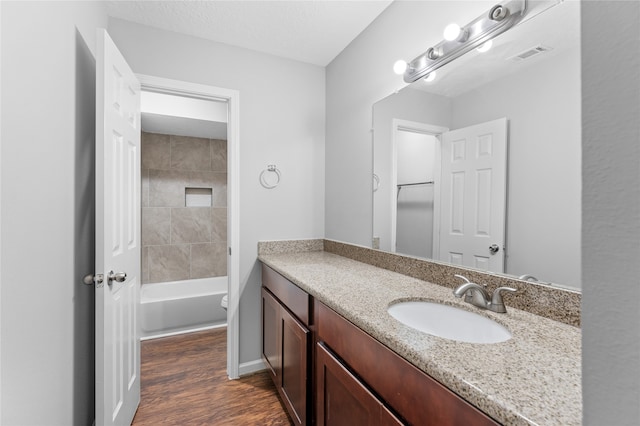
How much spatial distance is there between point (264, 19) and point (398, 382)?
6.97 ft

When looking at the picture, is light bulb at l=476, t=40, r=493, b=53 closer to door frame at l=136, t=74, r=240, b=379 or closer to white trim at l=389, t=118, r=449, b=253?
white trim at l=389, t=118, r=449, b=253

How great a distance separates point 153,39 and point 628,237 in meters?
2.51

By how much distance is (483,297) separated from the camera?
1.09 m

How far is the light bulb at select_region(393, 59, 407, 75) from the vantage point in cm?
165

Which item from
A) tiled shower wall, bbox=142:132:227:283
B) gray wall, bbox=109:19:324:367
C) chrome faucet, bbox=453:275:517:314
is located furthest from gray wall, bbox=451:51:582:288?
tiled shower wall, bbox=142:132:227:283

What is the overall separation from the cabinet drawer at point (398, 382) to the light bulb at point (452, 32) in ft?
4.22

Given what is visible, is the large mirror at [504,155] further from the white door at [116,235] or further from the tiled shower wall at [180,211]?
the tiled shower wall at [180,211]

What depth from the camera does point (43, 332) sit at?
1.04 metres

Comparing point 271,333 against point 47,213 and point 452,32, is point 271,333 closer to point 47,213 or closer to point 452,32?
point 47,213

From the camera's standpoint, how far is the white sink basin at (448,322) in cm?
100

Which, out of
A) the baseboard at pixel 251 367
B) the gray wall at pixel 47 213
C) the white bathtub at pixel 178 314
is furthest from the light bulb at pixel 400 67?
the white bathtub at pixel 178 314

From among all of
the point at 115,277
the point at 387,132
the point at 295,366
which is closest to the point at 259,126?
the point at 387,132

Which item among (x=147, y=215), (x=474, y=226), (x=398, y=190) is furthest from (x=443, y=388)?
(x=147, y=215)

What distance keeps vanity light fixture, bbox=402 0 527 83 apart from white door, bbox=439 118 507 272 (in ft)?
1.15
